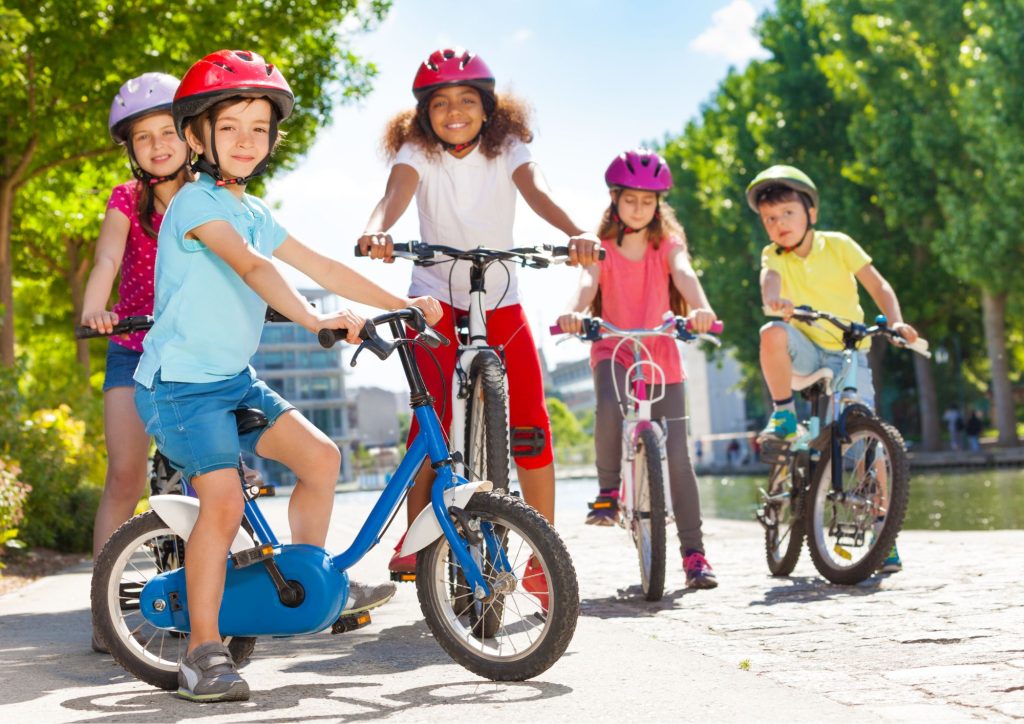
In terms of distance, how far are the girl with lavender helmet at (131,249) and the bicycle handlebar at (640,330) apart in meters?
1.97

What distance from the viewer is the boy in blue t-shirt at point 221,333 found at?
423 cm

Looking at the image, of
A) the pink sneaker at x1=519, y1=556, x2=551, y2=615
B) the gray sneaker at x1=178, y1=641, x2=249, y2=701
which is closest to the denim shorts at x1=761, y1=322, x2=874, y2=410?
the pink sneaker at x1=519, y1=556, x2=551, y2=615

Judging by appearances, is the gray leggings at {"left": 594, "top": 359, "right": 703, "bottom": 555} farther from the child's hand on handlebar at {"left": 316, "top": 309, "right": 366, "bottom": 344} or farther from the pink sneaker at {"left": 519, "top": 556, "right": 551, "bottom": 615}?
the child's hand on handlebar at {"left": 316, "top": 309, "right": 366, "bottom": 344}

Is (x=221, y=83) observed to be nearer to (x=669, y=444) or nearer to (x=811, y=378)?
(x=669, y=444)

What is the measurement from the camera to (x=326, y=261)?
452 cm

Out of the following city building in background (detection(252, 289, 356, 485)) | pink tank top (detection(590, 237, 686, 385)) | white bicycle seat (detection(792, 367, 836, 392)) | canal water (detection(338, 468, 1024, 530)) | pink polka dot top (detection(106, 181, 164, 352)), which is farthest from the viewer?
city building in background (detection(252, 289, 356, 485))

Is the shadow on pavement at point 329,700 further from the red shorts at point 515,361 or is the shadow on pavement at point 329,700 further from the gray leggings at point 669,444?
the gray leggings at point 669,444

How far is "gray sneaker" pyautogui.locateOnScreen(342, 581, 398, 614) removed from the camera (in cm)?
444

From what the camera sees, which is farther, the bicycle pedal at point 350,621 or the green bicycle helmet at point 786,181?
the green bicycle helmet at point 786,181

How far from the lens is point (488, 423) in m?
5.20

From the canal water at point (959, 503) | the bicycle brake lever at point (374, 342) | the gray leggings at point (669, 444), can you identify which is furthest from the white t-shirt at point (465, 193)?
the canal water at point (959, 503)

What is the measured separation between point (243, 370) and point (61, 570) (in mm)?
6413

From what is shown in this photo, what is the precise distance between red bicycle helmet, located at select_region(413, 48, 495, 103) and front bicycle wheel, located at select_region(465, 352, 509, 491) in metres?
1.24

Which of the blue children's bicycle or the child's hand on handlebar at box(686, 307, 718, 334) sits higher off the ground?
the child's hand on handlebar at box(686, 307, 718, 334)
